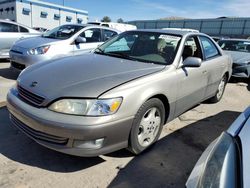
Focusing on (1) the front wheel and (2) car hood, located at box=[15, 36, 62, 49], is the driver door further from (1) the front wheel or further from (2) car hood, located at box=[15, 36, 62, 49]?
(1) the front wheel

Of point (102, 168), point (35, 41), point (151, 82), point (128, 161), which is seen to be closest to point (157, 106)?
point (151, 82)

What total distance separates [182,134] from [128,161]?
1.25 m

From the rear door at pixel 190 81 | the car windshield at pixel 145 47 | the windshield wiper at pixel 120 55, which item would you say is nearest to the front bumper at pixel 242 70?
the rear door at pixel 190 81

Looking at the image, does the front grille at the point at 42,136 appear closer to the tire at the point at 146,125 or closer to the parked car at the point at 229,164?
the tire at the point at 146,125

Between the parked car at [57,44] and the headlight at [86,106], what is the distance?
3.73 meters

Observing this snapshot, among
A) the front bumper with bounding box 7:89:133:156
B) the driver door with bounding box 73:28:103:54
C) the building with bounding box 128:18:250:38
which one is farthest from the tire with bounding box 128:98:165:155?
the building with bounding box 128:18:250:38

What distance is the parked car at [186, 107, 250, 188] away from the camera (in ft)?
4.48

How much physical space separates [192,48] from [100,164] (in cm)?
256

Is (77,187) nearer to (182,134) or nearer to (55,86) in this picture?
(55,86)

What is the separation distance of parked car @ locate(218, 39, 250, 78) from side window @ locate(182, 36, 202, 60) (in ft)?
13.7

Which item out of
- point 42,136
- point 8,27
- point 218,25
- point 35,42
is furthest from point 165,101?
point 218,25

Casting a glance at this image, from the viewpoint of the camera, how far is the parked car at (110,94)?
8.55ft

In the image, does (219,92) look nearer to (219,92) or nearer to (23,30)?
(219,92)

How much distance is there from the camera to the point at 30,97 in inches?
114
